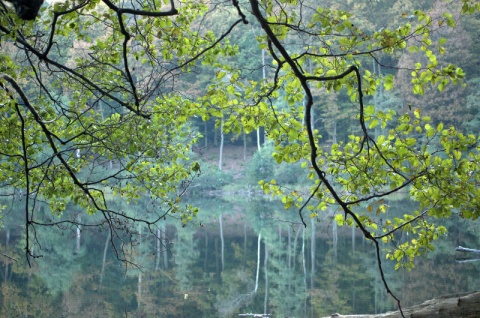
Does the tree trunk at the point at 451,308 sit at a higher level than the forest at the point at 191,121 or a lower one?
lower

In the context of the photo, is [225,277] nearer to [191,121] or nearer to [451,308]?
[191,121]

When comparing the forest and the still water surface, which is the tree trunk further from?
the still water surface

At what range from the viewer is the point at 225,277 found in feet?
50.6

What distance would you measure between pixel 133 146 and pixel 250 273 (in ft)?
37.4

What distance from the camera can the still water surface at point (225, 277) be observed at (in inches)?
483

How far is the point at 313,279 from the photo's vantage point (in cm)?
1470

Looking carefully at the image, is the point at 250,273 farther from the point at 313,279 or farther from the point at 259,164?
the point at 259,164

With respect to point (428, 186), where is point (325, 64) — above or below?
above

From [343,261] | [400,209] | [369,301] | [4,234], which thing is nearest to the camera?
[369,301]

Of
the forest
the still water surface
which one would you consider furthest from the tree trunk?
the still water surface

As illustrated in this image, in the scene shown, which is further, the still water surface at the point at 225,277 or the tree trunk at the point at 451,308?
the still water surface at the point at 225,277

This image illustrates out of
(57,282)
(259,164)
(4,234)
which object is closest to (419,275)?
(57,282)

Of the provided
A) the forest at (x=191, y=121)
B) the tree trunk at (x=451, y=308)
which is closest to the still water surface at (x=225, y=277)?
the forest at (x=191, y=121)

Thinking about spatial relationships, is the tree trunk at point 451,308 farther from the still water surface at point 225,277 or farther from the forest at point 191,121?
the still water surface at point 225,277
